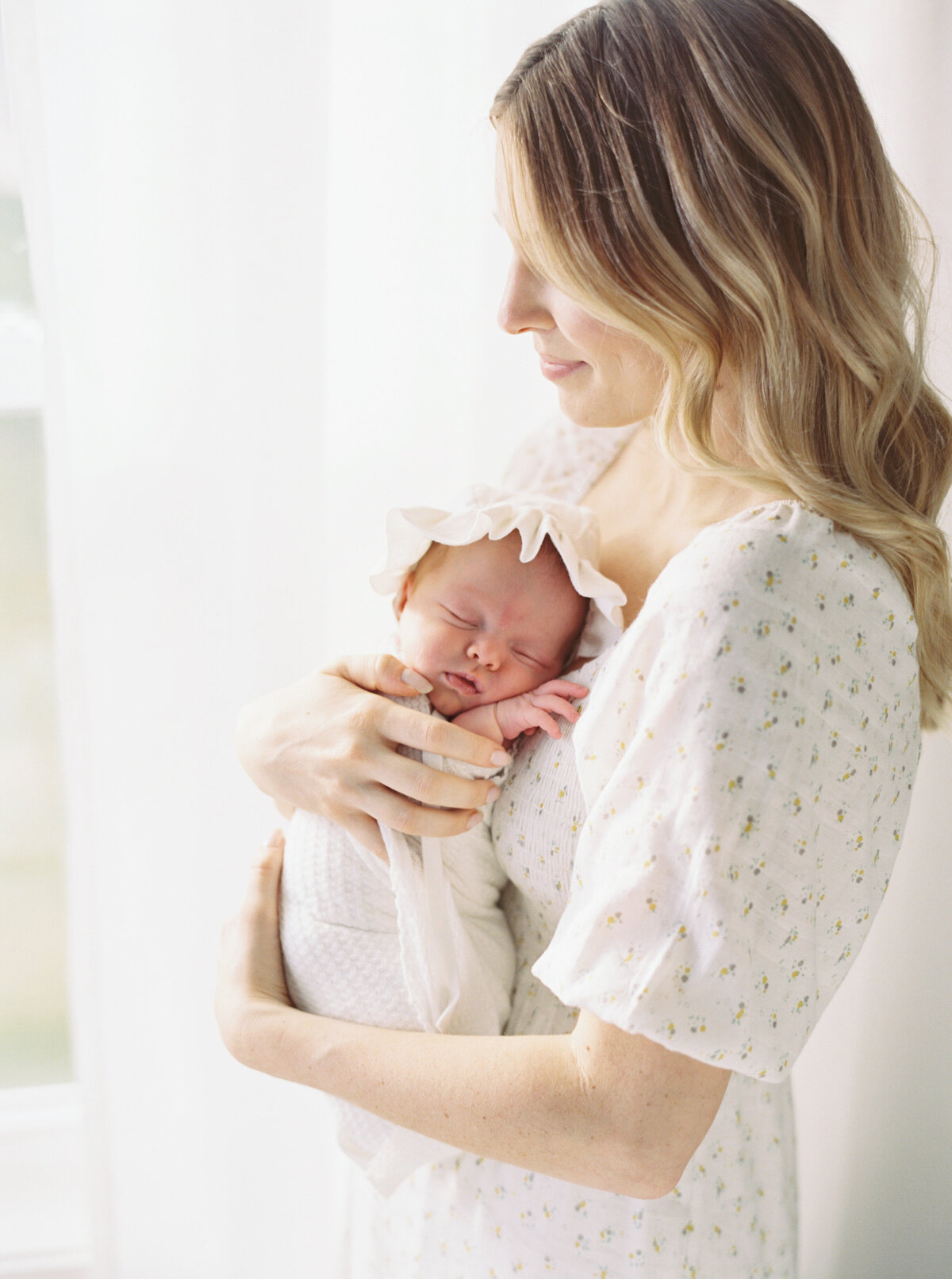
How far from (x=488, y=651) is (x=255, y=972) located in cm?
42

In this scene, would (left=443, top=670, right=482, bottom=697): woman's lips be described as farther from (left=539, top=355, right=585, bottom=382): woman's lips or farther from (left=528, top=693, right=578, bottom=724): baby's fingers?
(left=539, top=355, right=585, bottom=382): woman's lips

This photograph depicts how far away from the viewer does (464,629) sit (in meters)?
1.04

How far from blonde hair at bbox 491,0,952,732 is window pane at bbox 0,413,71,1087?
1156mm

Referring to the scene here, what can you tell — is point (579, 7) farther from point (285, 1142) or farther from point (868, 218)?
point (285, 1142)

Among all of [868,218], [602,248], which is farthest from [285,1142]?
[868,218]

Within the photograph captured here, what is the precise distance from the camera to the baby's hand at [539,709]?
0.96 metres

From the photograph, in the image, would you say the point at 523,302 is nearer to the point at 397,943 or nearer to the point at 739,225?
the point at 739,225

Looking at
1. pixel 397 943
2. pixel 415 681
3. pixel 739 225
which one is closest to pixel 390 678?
pixel 415 681

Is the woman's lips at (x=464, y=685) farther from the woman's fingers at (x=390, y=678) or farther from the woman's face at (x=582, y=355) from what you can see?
the woman's face at (x=582, y=355)

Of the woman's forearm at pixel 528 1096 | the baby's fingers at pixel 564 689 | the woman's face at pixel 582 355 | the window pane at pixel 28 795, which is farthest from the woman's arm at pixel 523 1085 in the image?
the window pane at pixel 28 795

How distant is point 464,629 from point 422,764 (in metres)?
0.15

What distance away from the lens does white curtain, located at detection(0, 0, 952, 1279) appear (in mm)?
1210

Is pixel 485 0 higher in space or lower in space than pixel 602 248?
higher

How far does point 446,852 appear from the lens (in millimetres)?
1020
